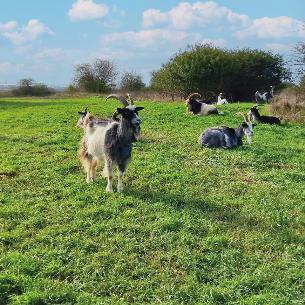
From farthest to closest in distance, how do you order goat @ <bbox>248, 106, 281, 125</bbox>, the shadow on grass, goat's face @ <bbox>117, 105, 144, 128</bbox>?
goat @ <bbox>248, 106, 281, 125</bbox>
goat's face @ <bbox>117, 105, 144, 128</bbox>
the shadow on grass

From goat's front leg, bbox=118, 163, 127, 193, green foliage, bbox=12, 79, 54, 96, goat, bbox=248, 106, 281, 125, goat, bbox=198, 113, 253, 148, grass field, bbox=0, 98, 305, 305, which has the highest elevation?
green foliage, bbox=12, 79, 54, 96

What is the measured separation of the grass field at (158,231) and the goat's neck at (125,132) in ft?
2.80

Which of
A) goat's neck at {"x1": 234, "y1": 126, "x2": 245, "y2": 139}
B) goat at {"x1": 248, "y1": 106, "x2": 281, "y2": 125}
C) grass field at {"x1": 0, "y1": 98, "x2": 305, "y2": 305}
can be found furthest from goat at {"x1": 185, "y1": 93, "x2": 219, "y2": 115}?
grass field at {"x1": 0, "y1": 98, "x2": 305, "y2": 305}

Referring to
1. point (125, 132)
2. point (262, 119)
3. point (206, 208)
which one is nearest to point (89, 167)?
point (125, 132)

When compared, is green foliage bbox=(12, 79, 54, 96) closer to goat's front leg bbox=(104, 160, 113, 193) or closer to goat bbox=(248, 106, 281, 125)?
goat bbox=(248, 106, 281, 125)

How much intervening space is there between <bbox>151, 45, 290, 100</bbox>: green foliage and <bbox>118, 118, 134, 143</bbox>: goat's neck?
98.4ft

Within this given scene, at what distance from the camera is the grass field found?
473 cm

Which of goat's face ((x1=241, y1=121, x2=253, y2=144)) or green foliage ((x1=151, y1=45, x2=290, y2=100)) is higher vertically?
green foliage ((x1=151, y1=45, x2=290, y2=100))

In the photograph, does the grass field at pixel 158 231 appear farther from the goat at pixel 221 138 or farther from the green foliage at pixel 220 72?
the green foliage at pixel 220 72

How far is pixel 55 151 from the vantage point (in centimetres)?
1173

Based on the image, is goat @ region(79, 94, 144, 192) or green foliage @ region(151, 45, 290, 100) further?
green foliage @ region(151, 45, 290, 100)

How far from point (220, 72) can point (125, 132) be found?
31582 millimetres

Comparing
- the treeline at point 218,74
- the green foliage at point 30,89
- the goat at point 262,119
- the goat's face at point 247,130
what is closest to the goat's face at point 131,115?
the goat's face at point 247,130

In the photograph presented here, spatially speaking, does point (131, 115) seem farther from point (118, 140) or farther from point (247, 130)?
point (247, 130)
